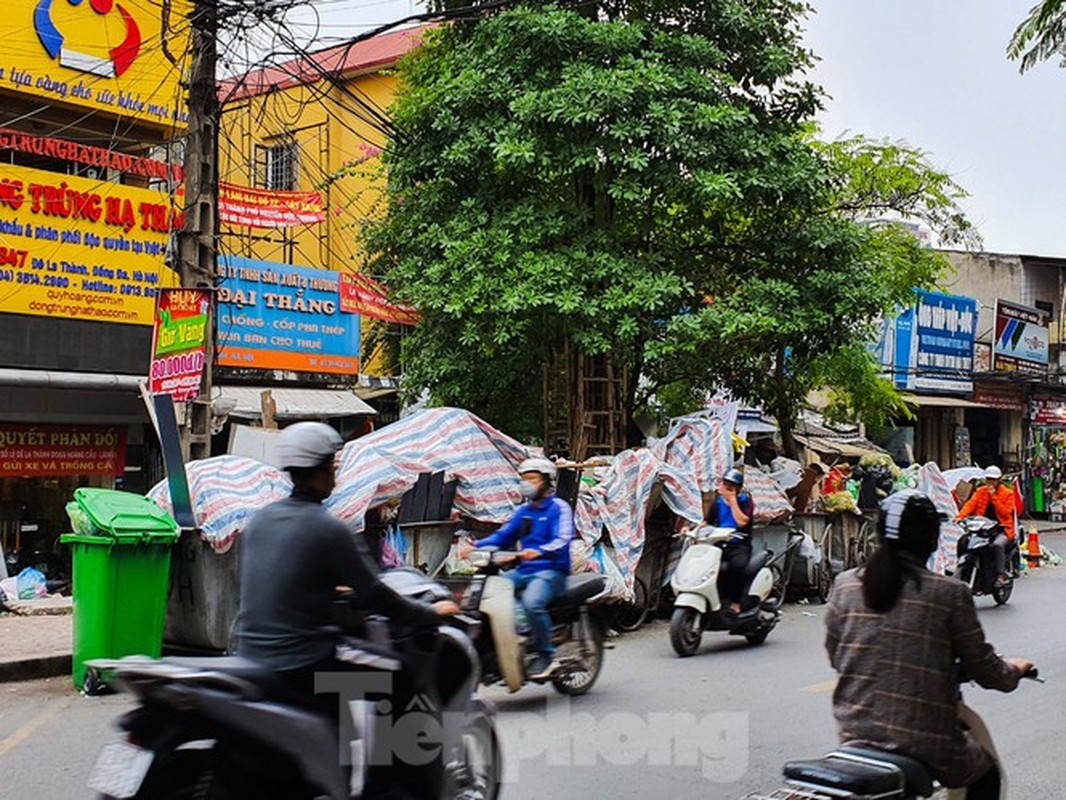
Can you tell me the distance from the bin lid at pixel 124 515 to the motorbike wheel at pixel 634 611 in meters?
4.67

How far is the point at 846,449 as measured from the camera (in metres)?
25.0

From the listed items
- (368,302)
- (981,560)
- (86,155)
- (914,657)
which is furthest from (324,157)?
(914,657)

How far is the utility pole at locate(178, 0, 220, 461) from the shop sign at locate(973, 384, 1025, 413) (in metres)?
23.0

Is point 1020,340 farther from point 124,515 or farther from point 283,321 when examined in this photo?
point 124,515

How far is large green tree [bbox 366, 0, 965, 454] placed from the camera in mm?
13297

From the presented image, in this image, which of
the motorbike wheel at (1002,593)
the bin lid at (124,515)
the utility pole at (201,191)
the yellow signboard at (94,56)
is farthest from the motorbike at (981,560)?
the yellow signboard at (94,56)

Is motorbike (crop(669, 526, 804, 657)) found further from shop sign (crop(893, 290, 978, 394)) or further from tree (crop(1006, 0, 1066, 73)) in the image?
shop sign (crop(893, 290, 978, 394))

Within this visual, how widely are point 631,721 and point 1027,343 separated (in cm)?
2594

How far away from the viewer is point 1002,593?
44.9 feet

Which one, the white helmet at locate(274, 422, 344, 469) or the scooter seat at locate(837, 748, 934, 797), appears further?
the white helmet at locate(274, 422, 344, 469)

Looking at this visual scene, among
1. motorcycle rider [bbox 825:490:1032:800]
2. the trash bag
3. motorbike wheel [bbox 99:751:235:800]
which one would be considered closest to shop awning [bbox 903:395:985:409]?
the trash bag

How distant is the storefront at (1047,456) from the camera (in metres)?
31.0

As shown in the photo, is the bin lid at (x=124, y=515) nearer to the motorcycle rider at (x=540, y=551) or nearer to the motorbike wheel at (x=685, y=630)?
the motorcycle rider at (x=540, y=551)

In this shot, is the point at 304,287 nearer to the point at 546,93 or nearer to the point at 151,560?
the point at 546,93
